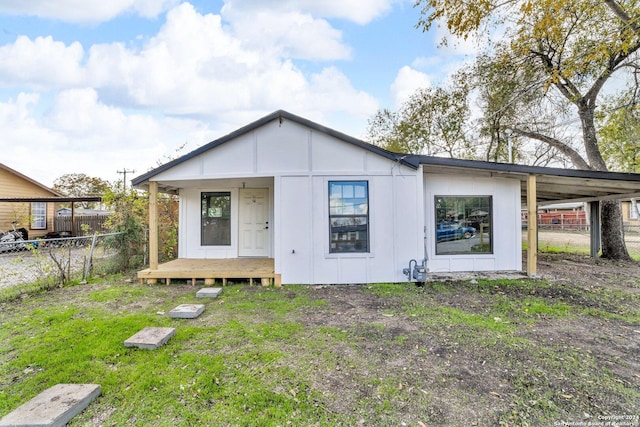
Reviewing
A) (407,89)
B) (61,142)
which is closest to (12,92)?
(61,142)

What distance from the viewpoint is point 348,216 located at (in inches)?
249

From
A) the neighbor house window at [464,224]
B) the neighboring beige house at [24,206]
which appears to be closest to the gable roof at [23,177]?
the neighboring beige house at [24,206]

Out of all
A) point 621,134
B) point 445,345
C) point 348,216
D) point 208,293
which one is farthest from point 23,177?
point 621,134

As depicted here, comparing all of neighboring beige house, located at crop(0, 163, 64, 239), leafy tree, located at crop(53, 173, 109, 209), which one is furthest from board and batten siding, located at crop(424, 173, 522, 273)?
leafy tree, located at crop(53, 173, 109, 209)

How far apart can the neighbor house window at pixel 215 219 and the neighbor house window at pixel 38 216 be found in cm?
1242

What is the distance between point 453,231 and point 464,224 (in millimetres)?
329

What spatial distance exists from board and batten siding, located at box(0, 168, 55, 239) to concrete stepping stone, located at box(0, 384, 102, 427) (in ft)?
52.7

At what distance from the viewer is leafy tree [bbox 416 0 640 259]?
6.26m

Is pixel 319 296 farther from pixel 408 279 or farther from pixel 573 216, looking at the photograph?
pixel 573 216

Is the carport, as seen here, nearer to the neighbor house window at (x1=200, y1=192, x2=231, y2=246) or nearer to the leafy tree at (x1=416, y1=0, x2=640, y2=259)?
the leafy tree at (x1=416, y1=0, x2=640, y2=259)

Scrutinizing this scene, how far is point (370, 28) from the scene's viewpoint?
34.2 ft

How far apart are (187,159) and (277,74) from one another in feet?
23.1

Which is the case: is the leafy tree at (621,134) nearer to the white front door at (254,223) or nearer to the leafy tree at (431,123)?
the leafy tree at (431,123)

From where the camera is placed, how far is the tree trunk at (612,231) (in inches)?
380
